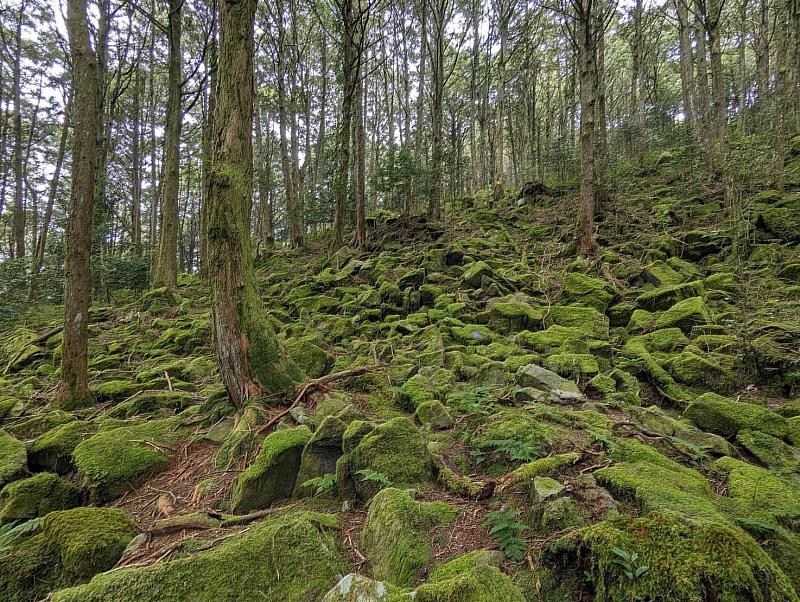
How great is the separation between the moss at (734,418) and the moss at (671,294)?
3315mm

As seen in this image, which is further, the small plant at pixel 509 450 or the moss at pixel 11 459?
the moss at pixel 11 459

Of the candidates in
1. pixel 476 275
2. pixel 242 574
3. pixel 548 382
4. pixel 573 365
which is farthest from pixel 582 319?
pixel 242 574

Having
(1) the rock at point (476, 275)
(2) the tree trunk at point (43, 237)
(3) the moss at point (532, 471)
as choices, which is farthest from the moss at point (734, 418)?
(2) the tree trunk at point (43, 237)

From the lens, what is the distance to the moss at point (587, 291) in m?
7.49

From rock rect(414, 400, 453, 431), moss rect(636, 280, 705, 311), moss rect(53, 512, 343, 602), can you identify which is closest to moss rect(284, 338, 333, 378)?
rock rect(414, 400, 453, 431)

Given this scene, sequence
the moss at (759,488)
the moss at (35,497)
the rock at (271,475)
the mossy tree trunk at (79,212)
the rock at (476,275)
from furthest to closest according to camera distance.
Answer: the rock at (476,275) → the mossy tree trunk at (79,212) → the moss at (35,497) → the rock at (271,475) → the moss at (759,488)

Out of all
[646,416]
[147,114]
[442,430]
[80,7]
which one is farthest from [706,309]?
[147,114]

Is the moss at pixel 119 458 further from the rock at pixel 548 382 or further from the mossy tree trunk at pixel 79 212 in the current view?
the rock at pixel 548 382

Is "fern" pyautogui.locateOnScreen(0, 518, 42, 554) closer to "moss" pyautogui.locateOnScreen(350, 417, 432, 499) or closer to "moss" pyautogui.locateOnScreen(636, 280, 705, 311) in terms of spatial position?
"moss" pyautogui.locateOnScreen(350, 417, 432, 499)

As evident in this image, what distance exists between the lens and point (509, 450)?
3.10m

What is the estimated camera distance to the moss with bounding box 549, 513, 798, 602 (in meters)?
1.64

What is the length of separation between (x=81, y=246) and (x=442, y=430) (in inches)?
217

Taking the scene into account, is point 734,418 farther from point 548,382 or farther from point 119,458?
point 119,458

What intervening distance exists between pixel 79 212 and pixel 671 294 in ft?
30.5
